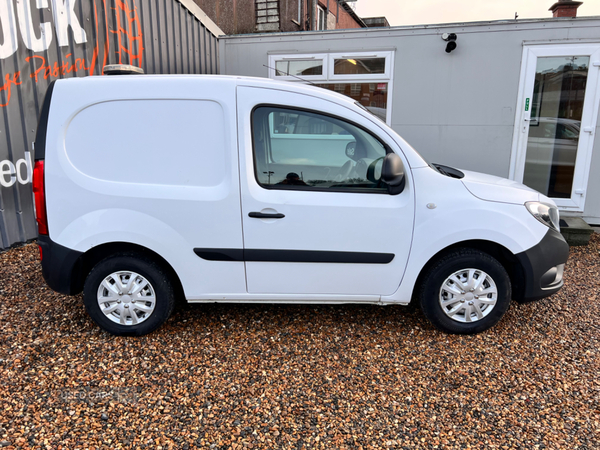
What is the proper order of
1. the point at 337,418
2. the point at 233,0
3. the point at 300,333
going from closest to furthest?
1. the point at 337,418
2. the point at 300,333
3. the point at 233,0

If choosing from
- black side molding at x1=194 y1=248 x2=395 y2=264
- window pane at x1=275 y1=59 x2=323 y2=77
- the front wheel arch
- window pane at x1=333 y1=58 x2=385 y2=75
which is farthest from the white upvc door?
black side molding at x1=194 y1=248 x2=395 y2=264

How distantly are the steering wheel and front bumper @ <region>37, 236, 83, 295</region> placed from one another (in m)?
1.93

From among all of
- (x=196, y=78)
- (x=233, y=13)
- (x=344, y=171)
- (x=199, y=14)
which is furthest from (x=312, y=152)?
(x=233, y=13)

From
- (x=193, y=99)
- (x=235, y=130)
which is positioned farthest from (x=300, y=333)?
(x=193, y=99)

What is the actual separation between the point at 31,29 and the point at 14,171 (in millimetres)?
1619

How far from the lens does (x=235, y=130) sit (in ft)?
10.0

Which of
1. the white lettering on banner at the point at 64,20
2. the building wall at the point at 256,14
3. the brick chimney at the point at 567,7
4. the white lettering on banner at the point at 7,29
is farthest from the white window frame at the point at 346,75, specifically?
the building wall at the point at 256,14

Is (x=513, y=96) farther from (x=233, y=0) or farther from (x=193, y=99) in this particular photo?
(x=233, y=0)

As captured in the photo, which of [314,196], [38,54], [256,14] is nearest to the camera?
[314,196]

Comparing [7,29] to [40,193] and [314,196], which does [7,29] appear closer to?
[40,193]

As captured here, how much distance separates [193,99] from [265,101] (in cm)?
50

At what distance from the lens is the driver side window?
311 cm

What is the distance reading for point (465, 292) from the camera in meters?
3.28

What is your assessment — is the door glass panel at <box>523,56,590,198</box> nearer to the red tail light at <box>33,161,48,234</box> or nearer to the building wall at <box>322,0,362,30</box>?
the red tail light at <box>33,161,48,234</box>
